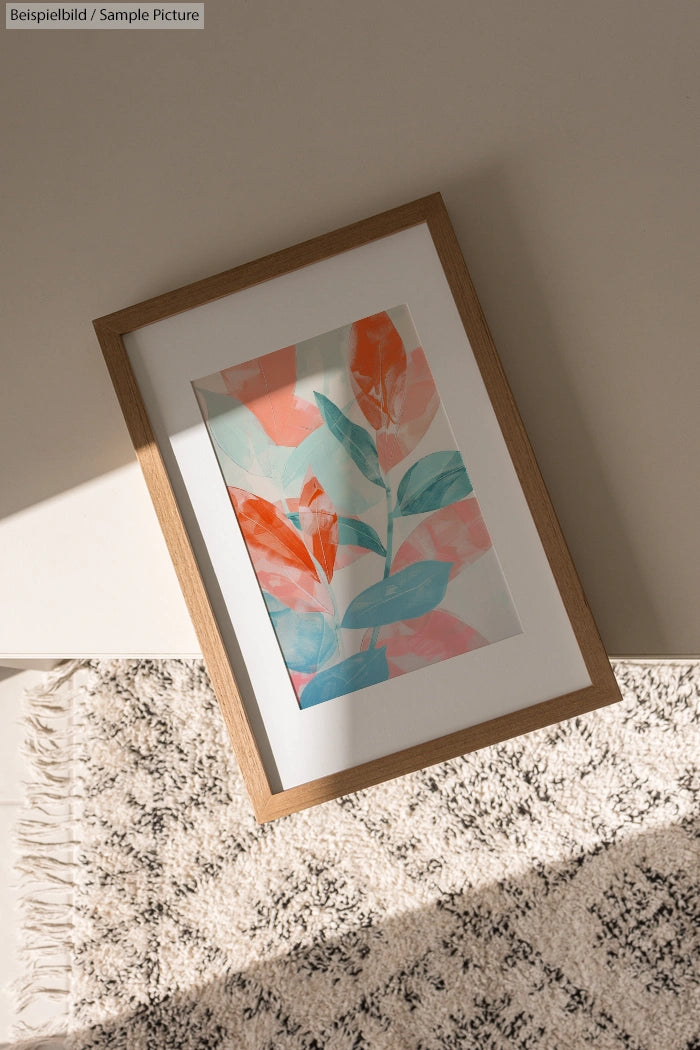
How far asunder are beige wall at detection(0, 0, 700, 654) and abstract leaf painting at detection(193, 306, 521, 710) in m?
0.12

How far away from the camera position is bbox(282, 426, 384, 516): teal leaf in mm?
809

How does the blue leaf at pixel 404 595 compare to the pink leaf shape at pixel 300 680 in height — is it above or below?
above

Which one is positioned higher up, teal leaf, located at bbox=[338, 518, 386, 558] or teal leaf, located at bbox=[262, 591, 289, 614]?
teal leaf, located at bbox=[338, 518, 386, 558]

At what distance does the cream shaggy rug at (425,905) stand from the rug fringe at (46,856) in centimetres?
1

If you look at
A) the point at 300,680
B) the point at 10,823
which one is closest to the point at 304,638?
the point at 300,680

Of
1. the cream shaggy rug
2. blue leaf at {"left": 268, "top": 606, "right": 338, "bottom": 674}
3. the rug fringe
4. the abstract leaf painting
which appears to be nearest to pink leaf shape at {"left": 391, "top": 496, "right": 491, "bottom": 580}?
the abstract leaf painting

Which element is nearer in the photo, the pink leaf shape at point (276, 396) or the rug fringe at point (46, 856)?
the pink leaf shape at point (276, 396)

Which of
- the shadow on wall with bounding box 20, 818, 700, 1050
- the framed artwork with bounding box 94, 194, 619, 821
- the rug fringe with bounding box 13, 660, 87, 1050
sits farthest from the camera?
the rug fringe with bounding box 13, 660, 87, 1050

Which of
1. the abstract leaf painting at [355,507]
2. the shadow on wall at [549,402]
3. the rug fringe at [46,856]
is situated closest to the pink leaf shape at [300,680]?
the abstract leaf painting at [355,507]

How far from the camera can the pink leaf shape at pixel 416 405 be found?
0.80m

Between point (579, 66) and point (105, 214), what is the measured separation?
1.83ft

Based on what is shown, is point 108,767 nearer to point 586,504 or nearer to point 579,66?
point 586,504

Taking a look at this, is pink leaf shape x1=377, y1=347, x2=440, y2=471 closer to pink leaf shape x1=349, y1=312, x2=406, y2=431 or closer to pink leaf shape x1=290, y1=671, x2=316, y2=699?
pink leaf shape x1=349, y1=312, x2=406, y2=431

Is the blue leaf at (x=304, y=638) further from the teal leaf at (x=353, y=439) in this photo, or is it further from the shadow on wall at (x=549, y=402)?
the shadow on wall at (x=549, y=402)
